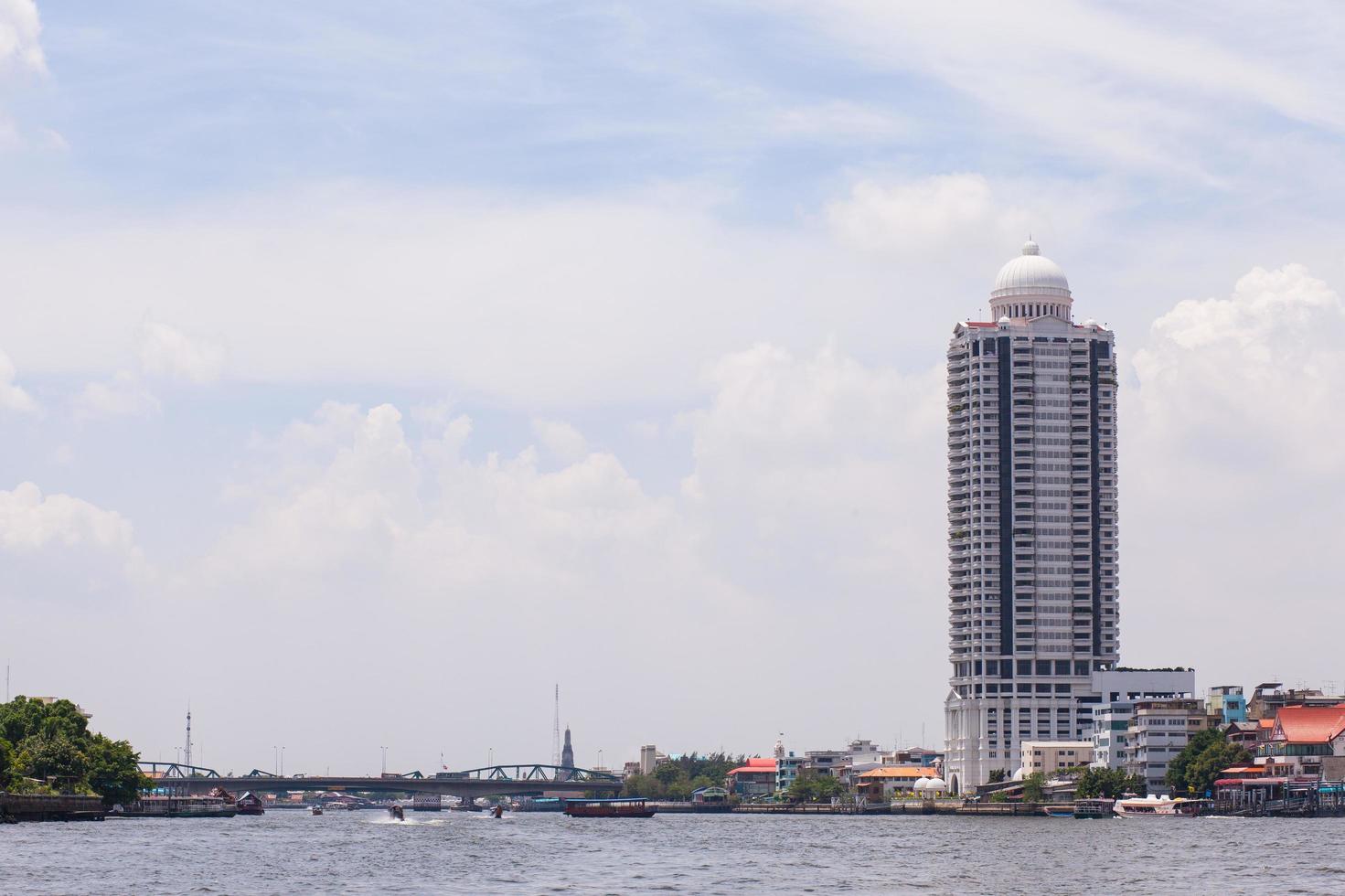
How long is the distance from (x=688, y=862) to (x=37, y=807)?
7635cm

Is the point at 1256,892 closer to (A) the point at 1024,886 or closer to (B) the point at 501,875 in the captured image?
(A) the point at 1024,886

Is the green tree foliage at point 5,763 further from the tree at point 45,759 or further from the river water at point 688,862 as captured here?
the tree at point 45,759

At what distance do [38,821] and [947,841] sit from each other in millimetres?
86108

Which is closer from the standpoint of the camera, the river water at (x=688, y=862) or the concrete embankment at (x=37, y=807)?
the river water at (x=688, y=862)

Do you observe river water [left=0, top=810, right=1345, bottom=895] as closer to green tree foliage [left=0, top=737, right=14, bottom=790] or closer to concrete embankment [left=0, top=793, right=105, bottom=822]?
concrete embankment [left=0, top=793, right=105, bottom=822]

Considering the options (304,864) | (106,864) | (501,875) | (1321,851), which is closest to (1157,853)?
(1321,851)

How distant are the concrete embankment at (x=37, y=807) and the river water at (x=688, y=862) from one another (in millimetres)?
3353

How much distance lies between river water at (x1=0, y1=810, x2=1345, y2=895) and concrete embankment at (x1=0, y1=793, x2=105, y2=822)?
335 cm

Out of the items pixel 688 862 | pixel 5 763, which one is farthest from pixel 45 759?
pixel 688 862

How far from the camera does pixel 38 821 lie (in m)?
189

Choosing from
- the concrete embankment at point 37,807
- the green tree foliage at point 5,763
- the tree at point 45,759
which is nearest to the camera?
the green tree foliage at point 5,763

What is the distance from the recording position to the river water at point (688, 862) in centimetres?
11138

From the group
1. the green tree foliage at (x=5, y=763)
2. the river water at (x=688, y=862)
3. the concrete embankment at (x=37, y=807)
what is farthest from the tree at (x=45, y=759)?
the river water at (x=688, y=862)

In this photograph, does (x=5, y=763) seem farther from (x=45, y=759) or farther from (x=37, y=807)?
(x=45, y=759)
